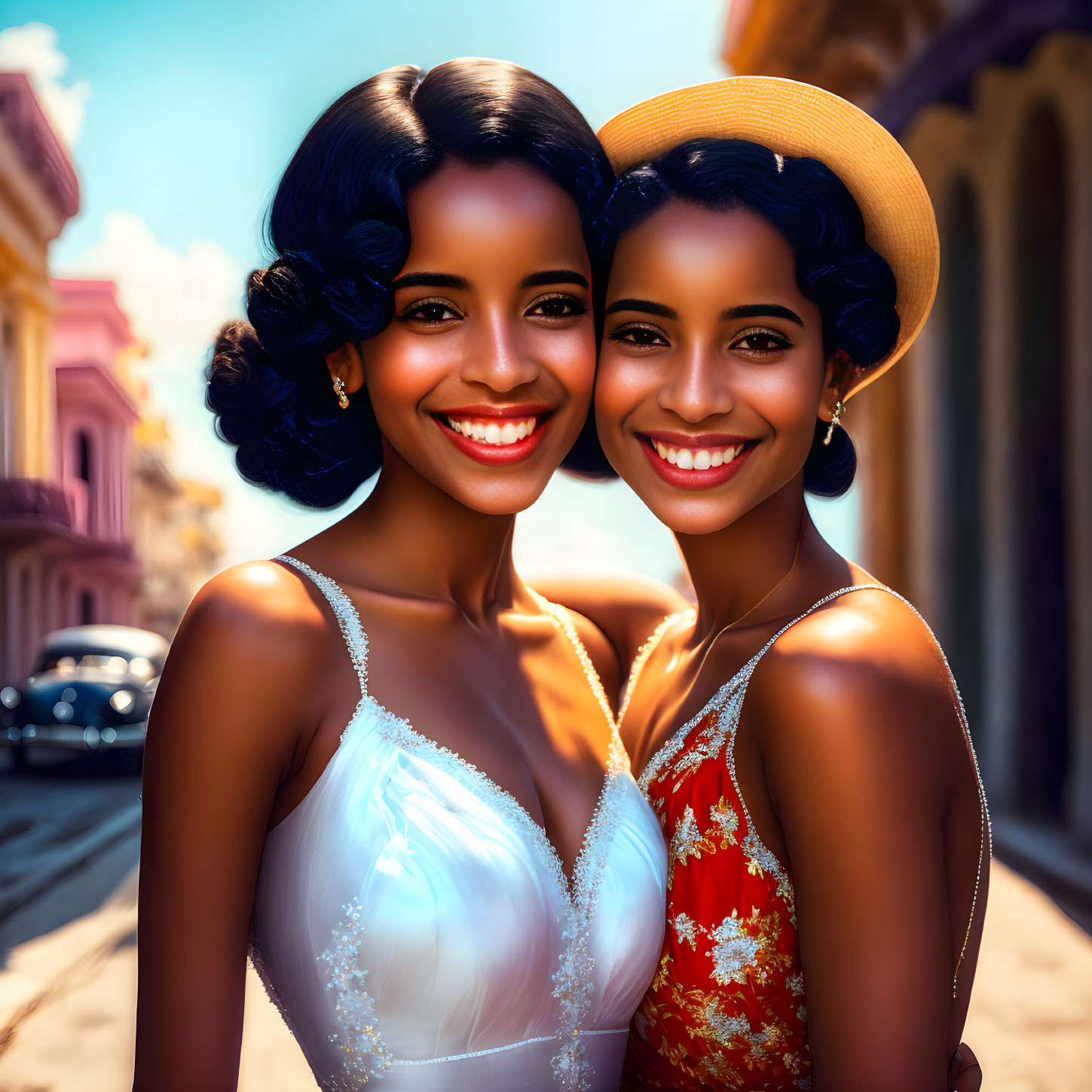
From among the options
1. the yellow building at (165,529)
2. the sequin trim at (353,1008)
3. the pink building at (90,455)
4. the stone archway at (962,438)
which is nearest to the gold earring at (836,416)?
the sequin trim at (353,1008)

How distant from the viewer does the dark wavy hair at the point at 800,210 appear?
2.04m

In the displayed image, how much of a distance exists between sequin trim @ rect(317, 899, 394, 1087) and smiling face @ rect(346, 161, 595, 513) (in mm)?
769

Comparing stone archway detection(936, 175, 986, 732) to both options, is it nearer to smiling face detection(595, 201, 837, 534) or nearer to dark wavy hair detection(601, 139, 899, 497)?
dark wavy hair detection(601, 139, 899, 497)

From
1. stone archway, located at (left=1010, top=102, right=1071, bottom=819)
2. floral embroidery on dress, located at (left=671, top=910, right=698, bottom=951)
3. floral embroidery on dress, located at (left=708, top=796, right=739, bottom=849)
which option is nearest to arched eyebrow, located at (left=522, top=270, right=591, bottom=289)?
floral embroidery on dress, located at (left=708, top=796, right=739, bottom=849)

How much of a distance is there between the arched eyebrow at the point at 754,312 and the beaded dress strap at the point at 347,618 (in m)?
0.86

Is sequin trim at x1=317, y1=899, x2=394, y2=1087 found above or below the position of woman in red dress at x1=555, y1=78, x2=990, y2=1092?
below

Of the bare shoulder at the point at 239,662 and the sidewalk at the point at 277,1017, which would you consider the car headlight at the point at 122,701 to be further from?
the bare shoulder at the point at 239,662

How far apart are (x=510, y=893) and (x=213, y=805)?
0.52 m

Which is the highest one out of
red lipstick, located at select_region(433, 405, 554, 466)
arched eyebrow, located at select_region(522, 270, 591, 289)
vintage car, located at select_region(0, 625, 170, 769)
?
arched eyebrow, located at select_region(522, 270, 591, 289)

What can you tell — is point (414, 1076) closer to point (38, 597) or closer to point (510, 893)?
point (510, 893)

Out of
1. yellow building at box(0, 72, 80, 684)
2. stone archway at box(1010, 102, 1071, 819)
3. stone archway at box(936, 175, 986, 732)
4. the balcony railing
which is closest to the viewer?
stone archway at box(1010, 102, 1071, 819)

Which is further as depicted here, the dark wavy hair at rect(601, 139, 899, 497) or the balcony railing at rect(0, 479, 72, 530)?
the balcony railing at rect(0, 479, 72, 530)

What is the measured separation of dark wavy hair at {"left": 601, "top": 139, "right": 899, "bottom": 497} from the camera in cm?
204

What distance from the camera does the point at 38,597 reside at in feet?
82.5
